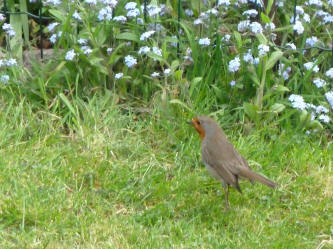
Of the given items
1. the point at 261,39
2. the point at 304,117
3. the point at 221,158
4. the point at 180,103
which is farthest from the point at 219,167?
the point at 261,39

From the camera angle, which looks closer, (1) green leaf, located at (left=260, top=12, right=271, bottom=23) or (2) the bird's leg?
(2) the bird's leg

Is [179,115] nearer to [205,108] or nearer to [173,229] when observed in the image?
[205,108]

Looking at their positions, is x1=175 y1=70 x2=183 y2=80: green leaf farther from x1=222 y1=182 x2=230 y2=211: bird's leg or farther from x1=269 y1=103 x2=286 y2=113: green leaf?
x1=222 y1=182 x2=230 y2=211: bird's leg

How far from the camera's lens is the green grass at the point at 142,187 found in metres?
5.32

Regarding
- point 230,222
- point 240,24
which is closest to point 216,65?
point 240,24

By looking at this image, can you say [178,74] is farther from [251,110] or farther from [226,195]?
[226,195]

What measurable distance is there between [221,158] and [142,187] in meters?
0.57

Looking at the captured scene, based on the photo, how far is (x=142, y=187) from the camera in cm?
589

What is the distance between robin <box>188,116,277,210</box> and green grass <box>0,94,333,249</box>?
211 mm

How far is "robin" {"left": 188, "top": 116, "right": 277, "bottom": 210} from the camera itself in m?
5.63

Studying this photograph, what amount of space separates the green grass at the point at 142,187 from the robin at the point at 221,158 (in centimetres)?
21

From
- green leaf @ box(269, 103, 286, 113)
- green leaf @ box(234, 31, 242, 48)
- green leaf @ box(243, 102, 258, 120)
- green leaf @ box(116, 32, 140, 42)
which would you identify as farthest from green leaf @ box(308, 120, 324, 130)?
green leaf @ box(116, 32, 140, 42)

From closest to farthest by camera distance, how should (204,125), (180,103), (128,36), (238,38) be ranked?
1. (204,125)
2. (180,103)
3. (238,38)
4. (128,36)

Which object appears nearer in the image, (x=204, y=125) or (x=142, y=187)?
(x=142, y=187)
